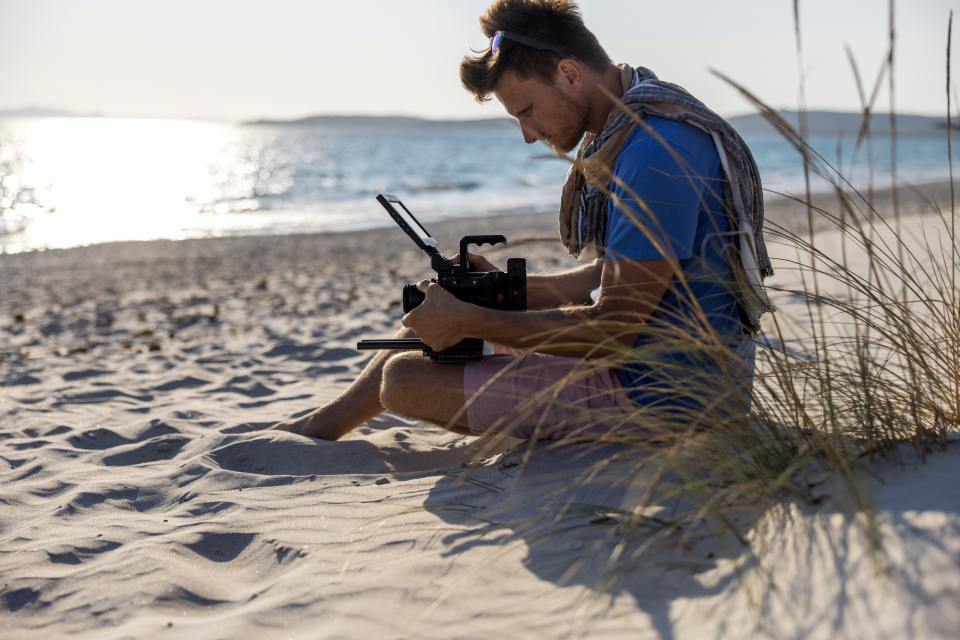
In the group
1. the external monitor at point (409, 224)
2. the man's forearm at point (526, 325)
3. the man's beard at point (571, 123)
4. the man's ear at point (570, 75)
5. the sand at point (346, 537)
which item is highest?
the man's ear at point (570, 75)

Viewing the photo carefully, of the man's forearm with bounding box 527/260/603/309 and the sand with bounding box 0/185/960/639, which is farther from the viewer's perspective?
the man's forearm with bounding box 527/260/603/309

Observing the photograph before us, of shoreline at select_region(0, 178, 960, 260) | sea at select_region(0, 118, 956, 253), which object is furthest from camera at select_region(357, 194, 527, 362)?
shoreline at select_region(0, 178, 960, 260)

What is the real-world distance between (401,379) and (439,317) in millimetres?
362

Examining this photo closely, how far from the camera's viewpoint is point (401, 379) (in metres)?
2.50

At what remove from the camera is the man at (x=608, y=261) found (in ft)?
6.42

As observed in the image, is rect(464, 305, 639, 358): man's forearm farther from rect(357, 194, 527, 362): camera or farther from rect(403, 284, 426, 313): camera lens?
rect(403, 284, 426, 313): camera lens

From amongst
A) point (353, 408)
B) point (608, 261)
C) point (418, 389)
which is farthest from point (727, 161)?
point (353, 408)

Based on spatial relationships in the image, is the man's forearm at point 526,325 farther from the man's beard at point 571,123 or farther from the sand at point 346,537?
the man's beard at point 571,123

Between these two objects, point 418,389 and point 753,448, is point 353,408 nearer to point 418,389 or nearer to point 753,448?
point 418,389

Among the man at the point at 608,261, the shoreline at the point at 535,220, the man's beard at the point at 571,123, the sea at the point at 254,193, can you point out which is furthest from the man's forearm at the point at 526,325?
the shoreline at the point at 535,220

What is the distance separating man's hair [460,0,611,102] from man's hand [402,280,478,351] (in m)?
0.81

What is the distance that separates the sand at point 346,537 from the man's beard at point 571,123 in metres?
1.10

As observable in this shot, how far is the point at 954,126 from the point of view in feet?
5.08

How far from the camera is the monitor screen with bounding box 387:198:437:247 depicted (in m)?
2.44
